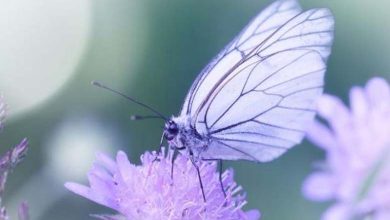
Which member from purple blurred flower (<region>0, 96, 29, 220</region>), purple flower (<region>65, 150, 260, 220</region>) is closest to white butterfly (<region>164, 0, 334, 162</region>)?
purple flower (<region>65, 150, 260, 220</region>)

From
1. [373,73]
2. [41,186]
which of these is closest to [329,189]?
[41,186]

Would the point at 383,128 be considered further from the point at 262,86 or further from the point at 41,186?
the point at 41,186

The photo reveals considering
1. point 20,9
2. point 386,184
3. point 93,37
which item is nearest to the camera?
point 386,184

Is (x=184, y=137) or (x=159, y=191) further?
(x=184, y=137)

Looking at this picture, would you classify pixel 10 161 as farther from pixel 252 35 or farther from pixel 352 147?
pixel 352 147

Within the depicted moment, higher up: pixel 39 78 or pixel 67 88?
pixel 67 88

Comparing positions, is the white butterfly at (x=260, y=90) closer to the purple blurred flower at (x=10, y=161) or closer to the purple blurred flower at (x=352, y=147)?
the purple blurred flower at (x=352, y=147)

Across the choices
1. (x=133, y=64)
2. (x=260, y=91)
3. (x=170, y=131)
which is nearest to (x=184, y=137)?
(x=170, y=131)

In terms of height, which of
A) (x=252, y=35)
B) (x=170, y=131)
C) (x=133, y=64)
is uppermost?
(x=133, y=64)
